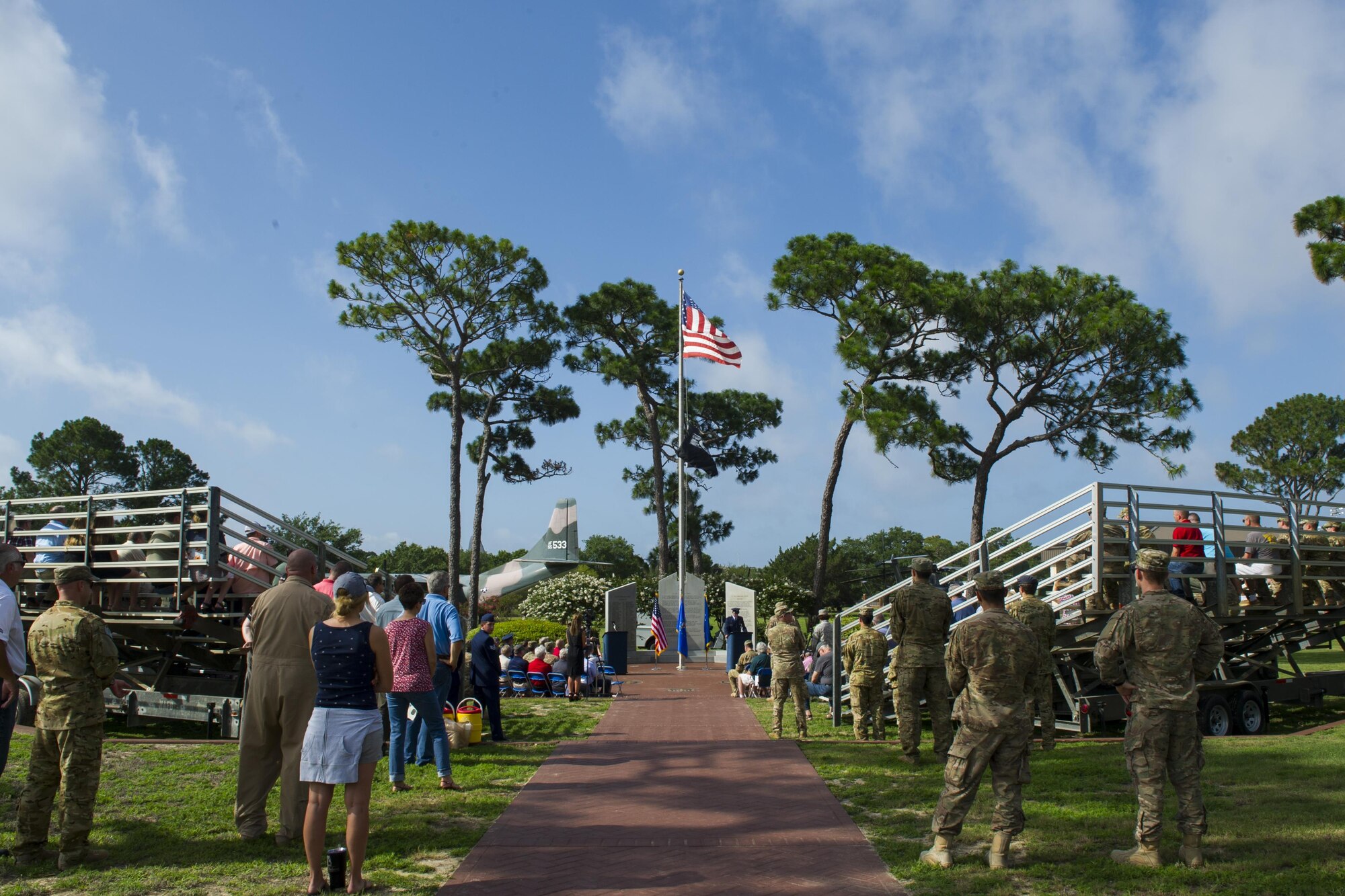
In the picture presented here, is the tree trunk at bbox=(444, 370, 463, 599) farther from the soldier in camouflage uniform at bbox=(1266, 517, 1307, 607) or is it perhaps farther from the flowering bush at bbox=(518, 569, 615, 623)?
the soldier in camouflage uniform at bbox=(1266, 517, 1307, 607)

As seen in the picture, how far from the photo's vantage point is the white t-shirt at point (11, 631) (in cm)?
521

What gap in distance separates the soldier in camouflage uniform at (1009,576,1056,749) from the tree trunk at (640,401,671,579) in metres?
23.4

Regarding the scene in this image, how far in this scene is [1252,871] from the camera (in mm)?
5164

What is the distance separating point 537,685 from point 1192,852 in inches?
467

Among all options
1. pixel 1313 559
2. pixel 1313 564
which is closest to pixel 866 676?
pixel 1313 564

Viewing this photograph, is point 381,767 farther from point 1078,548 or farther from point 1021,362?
point 1021,362

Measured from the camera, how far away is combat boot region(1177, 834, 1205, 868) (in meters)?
5.27

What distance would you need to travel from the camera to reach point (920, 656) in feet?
29.2

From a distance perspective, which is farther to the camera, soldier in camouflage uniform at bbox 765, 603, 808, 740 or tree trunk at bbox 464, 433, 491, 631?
tree trunk at bbox 464, 433, 491, 631

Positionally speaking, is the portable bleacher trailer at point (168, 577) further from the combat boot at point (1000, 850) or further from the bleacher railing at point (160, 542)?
the combat boot at point (1000, 850)

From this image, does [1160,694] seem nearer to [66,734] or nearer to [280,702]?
[280,702]

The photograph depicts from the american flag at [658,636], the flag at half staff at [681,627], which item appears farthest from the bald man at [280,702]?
the american flag at [658,636]

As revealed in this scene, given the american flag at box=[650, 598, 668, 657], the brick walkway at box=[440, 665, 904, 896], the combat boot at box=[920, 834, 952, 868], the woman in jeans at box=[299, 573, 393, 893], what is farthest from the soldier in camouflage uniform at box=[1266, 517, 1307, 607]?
the american flag at box=[650, 598, 668, 657]

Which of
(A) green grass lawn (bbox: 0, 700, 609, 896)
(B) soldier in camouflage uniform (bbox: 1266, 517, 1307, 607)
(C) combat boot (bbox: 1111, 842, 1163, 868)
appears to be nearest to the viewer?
(A) green grass lawn (bbox: 0, 700, 609, 896)
